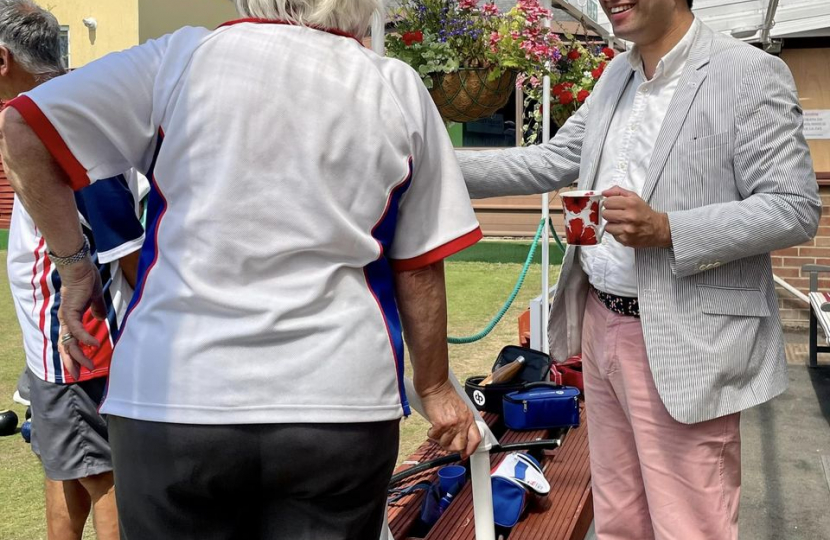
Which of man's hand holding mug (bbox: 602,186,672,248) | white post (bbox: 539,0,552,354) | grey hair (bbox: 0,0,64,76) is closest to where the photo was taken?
man's hand holding mug (bbox: 602,186,672,248)

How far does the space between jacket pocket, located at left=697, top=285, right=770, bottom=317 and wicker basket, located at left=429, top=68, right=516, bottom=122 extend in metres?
1.70

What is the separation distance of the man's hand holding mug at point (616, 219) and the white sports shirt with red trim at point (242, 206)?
696mm

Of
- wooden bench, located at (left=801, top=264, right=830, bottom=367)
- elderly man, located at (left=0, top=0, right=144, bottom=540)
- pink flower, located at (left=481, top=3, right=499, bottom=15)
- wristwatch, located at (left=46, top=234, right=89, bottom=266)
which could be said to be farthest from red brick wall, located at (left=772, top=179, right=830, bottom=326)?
wristwatch, located at (left=46, top=234, right=89, bottom=266)

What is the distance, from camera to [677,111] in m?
2.19

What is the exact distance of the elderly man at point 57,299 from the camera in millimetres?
2428

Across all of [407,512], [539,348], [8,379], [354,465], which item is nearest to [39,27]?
[354,465]

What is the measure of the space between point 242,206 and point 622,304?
3.96 feet

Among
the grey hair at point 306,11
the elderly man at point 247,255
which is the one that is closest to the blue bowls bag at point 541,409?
Result: the elderly man at point 247,255

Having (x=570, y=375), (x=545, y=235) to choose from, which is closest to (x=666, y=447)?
(x=570, y=375)

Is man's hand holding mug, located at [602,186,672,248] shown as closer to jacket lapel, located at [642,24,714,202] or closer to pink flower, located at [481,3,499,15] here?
jacket lapel, located at [642,24,714,202]

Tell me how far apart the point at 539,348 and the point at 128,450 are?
432 centimetres

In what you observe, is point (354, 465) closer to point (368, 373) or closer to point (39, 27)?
point (368, 373)

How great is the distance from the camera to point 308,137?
1.50 m

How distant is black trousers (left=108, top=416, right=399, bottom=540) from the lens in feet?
4.83
